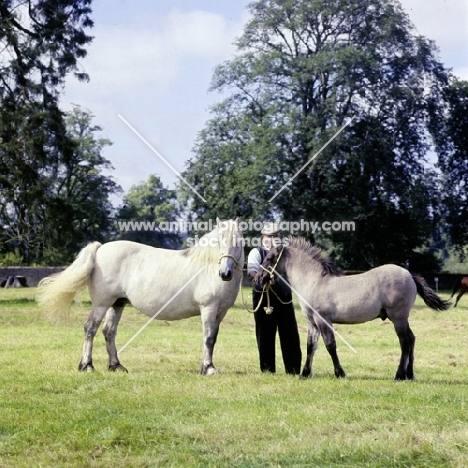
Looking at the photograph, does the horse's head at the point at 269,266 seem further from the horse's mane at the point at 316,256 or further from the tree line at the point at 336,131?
the tree line at the point at 336,131

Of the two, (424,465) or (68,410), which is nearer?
(424,465)

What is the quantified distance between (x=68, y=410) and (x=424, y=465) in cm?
353

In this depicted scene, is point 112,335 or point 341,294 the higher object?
point 341,294

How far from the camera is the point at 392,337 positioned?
16.7 meters

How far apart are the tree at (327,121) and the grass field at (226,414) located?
26230 millimetres

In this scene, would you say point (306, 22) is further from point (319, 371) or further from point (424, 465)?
point (424, 465)

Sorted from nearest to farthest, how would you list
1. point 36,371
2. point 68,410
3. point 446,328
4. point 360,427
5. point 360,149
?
point 360,427, point 68,410, point 36,371, point 446,328, point 360,149

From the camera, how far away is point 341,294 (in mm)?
9086

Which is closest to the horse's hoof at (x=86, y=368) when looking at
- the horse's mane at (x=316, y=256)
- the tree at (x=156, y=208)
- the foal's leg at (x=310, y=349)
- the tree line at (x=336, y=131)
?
the foal's leg at (x=310, y=349)

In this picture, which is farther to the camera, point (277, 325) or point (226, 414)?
point (277, 325)

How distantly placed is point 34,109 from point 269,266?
1926cm

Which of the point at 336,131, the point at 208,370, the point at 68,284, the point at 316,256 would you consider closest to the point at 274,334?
the point at 208,370

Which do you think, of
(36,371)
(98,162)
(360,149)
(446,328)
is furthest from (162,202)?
(36,371)

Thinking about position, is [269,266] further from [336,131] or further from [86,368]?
[336,131]
